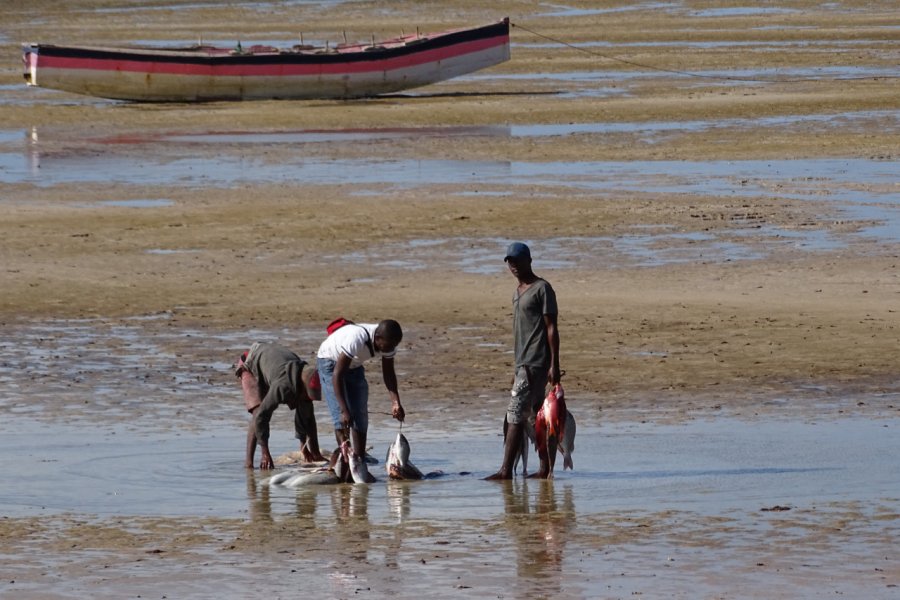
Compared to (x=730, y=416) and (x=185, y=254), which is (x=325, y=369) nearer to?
(x=730, y=416)

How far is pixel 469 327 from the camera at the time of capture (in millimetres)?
16000

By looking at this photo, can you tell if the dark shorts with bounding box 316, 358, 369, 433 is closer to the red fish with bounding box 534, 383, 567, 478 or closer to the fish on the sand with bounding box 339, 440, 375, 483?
the fish on the sand with bounding box 339, 440, 375, 483

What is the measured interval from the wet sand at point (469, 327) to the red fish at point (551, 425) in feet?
0.75

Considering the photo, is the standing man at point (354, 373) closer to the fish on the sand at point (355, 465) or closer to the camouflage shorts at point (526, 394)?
the fish on the sand at point (355, 465)

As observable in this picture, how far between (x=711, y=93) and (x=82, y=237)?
69.7ft

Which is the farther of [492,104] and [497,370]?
[492,104]

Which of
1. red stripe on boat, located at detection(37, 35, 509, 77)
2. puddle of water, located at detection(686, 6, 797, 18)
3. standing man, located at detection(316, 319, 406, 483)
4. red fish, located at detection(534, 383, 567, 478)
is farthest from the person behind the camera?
puddle of water, located at detection(686, 6, 797, 18)

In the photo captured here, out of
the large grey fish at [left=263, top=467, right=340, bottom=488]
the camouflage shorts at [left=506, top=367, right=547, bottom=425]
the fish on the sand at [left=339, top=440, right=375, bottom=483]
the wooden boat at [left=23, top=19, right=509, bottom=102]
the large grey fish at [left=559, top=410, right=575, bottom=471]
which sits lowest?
the large grey fish at [left=263, top=467, right=340, bottom=488]

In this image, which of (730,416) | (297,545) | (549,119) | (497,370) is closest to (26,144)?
(549,119)

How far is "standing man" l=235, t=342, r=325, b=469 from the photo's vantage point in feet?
36.6

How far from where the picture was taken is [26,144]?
32.9 metres

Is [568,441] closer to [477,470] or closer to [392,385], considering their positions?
[477,470]

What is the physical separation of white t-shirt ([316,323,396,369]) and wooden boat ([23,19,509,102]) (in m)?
31.2

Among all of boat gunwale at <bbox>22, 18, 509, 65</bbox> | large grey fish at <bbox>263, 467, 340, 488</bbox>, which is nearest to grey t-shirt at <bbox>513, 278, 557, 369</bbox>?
large grey fish at <bbox>263, 467, 340, 488</bbox>
